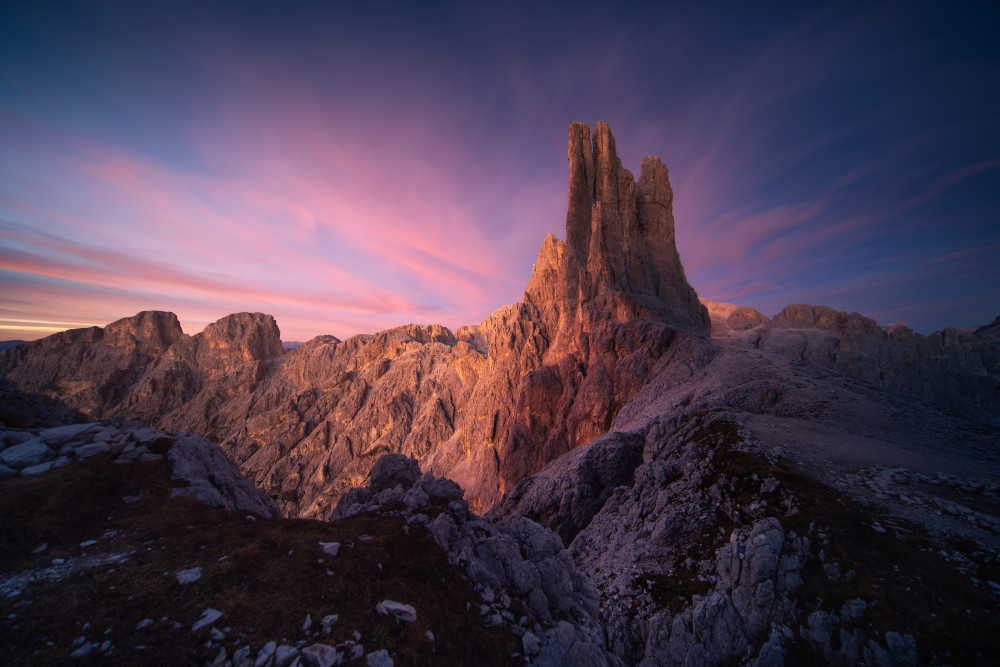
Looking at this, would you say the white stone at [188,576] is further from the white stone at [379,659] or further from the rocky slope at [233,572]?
the white stone at [379,659]

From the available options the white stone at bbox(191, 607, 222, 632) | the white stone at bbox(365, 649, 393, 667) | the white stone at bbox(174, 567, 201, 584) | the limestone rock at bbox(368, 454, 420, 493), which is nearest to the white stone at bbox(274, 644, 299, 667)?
the white stone at bbox(365, 649, 393, 667)

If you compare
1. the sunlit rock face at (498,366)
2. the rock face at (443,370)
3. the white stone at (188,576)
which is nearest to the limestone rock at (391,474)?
the white stone at (188,576)

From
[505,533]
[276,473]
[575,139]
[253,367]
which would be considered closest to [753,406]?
[505,533]

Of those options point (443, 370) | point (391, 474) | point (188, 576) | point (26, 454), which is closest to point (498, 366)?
point (443, 370)

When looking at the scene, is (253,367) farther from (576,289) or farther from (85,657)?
(85,657)

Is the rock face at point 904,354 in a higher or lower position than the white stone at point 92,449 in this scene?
higher

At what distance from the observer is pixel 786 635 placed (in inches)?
491

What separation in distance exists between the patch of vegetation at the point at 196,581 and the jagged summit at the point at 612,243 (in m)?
49.4

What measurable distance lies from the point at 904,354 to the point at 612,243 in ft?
270

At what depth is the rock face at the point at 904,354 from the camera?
76125mm

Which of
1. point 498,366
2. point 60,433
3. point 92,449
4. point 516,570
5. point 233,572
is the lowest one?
point 516,570

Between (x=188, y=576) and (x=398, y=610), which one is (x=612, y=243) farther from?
(x=188, y=576)

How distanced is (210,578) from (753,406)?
1334 inches

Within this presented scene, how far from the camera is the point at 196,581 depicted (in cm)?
984
